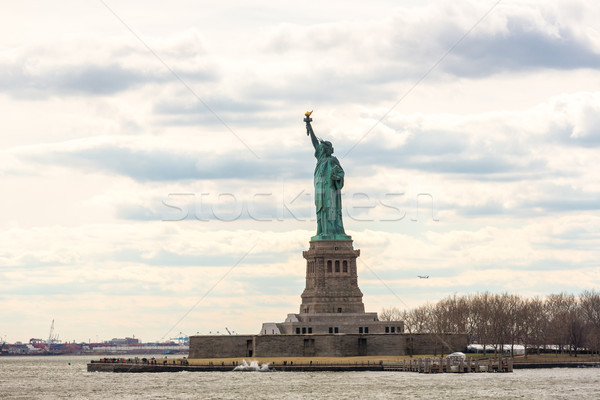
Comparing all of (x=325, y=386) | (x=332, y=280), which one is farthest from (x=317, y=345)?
(x=325, y=386)

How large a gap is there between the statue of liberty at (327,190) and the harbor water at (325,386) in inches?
917

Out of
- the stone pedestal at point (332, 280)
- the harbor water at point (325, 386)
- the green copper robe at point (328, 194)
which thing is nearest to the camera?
the harbor water at point (325, 386)

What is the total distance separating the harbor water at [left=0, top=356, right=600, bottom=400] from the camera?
101 meters

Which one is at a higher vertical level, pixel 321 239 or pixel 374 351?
pixel 321 239

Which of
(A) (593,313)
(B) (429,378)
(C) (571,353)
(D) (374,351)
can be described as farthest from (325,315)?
(A) (593,313)

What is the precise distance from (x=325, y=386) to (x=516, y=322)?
5833 cm

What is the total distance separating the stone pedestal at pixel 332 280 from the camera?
14388 cm

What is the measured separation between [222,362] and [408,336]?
22.8m

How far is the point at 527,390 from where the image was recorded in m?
104

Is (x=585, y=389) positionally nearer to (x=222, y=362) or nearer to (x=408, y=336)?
(x=408, y=336)

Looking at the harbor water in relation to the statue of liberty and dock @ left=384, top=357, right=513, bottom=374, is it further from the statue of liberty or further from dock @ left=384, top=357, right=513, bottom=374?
the statue of liberty

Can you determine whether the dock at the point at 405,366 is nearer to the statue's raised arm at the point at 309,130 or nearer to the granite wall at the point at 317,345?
the granite wall at the point at 317,345

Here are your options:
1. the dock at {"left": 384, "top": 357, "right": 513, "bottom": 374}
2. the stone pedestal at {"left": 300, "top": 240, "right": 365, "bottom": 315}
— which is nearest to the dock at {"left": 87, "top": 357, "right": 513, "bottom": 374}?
the dock at {"left": 384, "top": 357, "right": 513, "bottom": 374}

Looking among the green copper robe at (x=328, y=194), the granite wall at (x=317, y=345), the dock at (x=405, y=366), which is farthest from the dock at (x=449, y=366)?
the green copper robe at (x=328, y=194)
